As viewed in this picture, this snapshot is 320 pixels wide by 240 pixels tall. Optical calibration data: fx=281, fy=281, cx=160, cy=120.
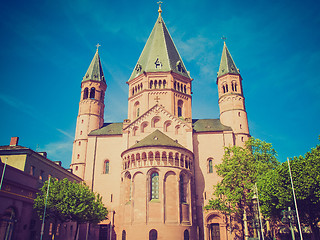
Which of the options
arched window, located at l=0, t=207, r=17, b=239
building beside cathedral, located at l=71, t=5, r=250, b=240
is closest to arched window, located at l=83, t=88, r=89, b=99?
building beside cathedral, located at l=71, t=5, r=250, b=240

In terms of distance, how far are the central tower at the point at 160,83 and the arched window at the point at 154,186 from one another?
15451 mm

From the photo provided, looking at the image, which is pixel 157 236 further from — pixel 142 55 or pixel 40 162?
pixel 142 55

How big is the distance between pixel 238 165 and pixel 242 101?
18.6m

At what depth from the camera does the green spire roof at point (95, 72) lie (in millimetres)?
59719

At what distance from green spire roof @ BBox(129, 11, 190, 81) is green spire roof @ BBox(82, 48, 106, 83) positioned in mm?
6965

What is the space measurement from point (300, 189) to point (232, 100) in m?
28.4

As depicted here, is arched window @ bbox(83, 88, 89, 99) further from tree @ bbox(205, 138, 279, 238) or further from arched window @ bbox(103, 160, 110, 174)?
tree @ bbox(205, 138, 279, 238)

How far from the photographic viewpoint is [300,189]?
27.8m

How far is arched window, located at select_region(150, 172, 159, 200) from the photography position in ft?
135

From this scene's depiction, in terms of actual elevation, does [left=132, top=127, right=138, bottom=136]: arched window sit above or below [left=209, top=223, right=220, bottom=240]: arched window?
above

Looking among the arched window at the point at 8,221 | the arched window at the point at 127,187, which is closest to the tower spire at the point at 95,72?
the arched window at the point at 127,187

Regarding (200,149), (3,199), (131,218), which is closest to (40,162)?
(3,199)

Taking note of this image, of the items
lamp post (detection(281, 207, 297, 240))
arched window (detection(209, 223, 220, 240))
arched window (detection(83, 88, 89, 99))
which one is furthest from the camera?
arched window (detection(83, 88, 89, 99))

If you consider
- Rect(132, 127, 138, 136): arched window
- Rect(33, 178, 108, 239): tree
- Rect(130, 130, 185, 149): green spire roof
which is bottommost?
Rect(33, 178, 108, 239): tree
